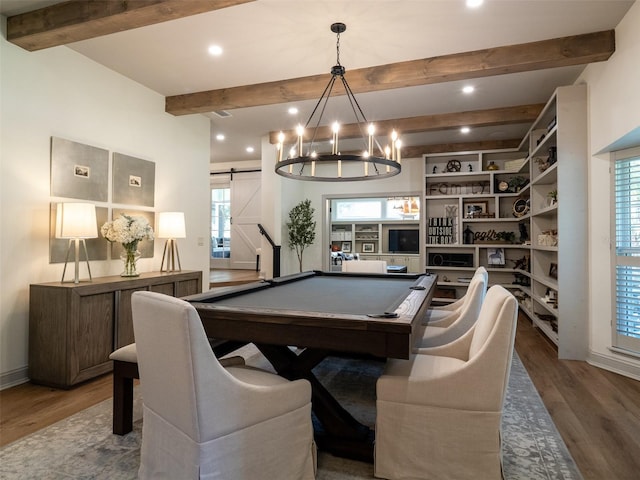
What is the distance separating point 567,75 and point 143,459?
4.98m

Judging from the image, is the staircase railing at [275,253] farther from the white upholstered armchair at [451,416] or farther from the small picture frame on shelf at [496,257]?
the white upholstered armchair at [451,416]

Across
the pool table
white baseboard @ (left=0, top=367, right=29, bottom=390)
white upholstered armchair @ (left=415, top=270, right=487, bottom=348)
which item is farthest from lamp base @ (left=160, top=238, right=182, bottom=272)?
white upholstered armchair @ (left=415, top=270, right=487, bottom=348)

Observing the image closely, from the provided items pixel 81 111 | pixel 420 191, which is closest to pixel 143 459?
pixel 81 111

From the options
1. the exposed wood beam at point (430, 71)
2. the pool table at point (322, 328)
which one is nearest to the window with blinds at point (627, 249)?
the exposed wood beam at point (430, 71)

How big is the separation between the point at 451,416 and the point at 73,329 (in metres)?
2.78

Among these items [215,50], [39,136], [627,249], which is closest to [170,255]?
[39,136]

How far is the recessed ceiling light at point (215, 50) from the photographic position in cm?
338

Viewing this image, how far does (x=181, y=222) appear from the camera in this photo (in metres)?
4.26

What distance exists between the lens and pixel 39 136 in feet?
10.3

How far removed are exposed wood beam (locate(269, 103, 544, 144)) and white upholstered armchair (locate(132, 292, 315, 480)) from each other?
377cm

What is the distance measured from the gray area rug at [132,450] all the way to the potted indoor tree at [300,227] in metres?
4.55

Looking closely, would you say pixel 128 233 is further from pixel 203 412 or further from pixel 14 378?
pixel 203 412

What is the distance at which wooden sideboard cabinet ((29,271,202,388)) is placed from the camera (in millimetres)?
2848

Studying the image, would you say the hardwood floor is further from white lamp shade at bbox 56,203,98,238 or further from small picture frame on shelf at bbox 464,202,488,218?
small picture frame on shelf at bbox 464,202,488,218
